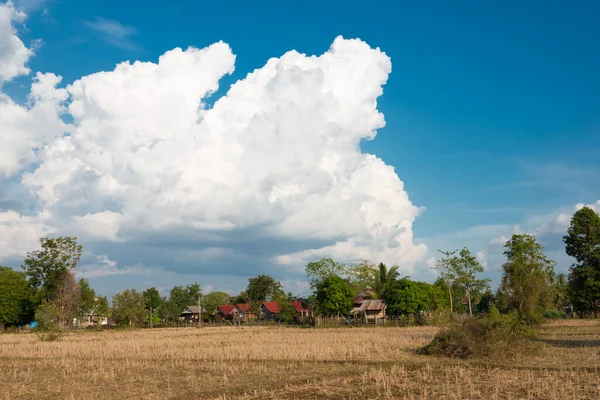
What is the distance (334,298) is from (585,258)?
3232 centimetres

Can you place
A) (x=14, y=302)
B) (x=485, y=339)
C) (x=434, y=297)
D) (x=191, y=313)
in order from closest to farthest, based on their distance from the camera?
(x=485, y=339) → (x=14, y=302) → (x=434, y=297) → (x=191, y=313)

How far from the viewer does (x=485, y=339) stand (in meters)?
24.6

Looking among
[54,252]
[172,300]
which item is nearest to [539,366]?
[54,252]

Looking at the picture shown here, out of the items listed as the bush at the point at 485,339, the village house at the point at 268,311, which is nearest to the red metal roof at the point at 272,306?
the village house at the point at 268,311

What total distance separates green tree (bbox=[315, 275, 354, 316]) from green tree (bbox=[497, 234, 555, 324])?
29.6 m

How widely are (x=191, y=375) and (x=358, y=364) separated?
7.45 m

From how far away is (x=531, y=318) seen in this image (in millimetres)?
42875

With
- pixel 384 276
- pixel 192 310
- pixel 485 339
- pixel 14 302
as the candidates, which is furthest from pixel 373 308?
pixel 485 339

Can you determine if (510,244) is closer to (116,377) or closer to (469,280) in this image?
Answer: (469,280)

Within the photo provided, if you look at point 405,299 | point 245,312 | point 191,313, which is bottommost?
point 191,313

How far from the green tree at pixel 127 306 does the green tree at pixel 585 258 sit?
64.7 metres

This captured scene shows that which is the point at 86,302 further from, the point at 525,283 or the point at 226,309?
the point at 525,283

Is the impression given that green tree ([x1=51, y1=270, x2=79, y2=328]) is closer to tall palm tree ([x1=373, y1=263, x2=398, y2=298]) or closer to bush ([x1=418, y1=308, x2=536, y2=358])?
tall palm tree ([x1=373, y1=263, x2=398, y2=298])

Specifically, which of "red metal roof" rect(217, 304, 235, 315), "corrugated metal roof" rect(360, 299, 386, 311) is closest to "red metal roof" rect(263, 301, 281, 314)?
"red metal roof" rect(217, 304, 235, 315)
